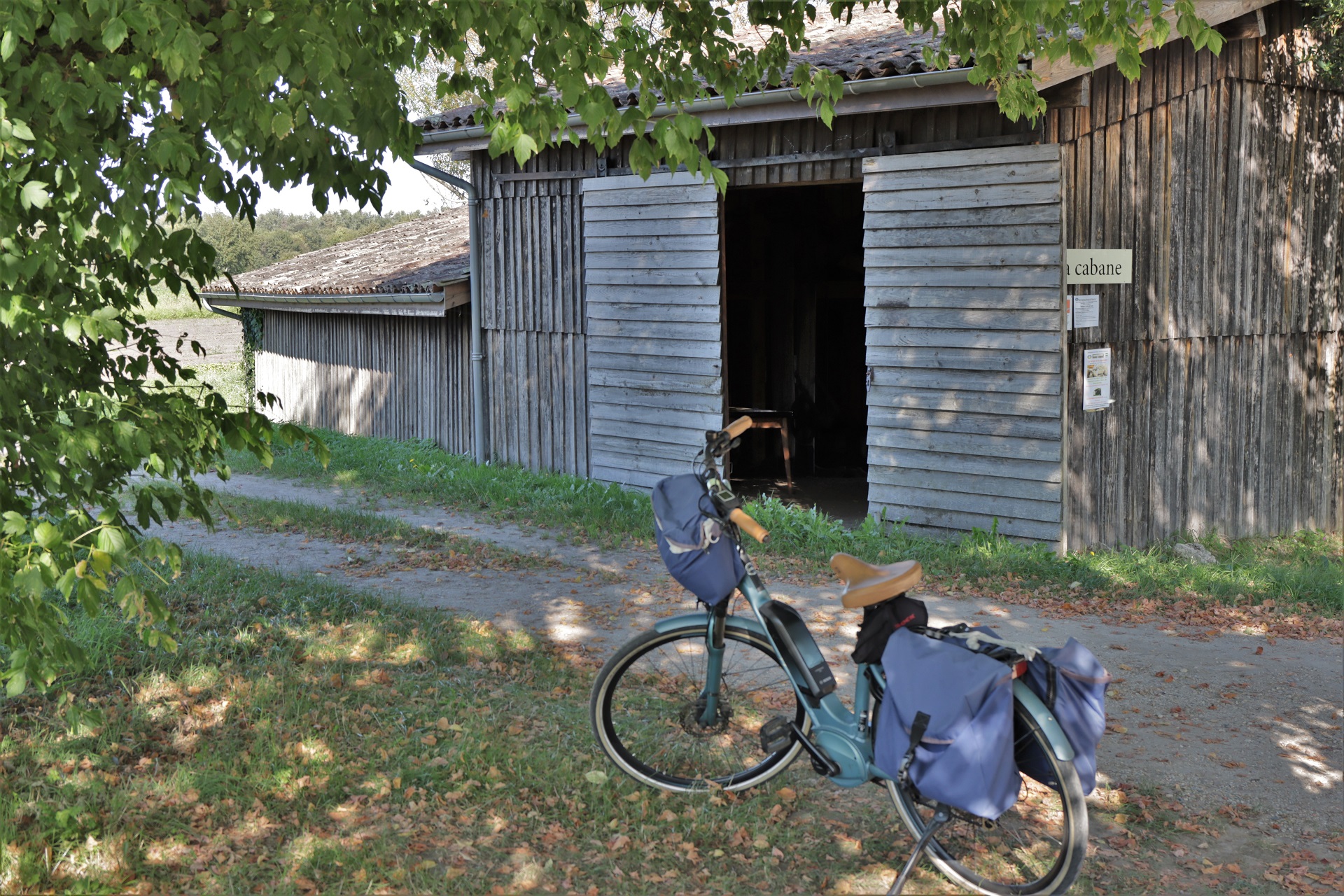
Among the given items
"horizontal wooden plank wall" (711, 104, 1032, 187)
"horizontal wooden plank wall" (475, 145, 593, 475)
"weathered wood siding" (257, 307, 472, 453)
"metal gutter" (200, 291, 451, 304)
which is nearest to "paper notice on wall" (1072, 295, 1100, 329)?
"horizontal wooden plank wall" (711, 104, 1032, 187)

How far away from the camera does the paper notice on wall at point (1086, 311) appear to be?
874cm

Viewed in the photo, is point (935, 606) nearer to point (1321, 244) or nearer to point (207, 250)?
point (207, 250)

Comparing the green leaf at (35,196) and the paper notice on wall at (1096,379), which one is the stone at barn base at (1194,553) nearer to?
the paper notice on wall at (1096,379)

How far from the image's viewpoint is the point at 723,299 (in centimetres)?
1080

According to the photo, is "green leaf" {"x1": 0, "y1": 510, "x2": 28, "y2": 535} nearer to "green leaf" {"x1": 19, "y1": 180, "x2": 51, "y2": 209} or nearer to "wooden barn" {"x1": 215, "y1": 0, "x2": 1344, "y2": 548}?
"green leaf" {"x1": 19, "y1": 180, "x2": 51, "y2": 209}

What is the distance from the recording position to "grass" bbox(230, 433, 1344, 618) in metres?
8.20

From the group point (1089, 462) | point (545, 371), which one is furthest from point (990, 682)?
point (545, 371)

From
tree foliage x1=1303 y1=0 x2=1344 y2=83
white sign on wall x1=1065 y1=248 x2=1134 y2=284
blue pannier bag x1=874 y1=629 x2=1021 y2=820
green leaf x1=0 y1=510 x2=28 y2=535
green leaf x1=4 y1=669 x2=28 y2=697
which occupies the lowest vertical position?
blue pannier bag x1=874 y1=629 x2=1021 y2=820

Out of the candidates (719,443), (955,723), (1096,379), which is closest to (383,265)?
(1096,379)

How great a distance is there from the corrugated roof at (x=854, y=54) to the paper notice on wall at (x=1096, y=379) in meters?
2.50

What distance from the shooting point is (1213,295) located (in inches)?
397

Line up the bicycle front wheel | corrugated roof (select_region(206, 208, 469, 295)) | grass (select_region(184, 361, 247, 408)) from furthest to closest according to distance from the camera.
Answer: grass (select_region(184, 361, 247, 408)) < corrugated roof (select_region(206, 208, 469, 295)) < the bicycle front wheel

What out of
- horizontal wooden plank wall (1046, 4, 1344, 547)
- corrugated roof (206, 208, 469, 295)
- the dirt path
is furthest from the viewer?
corrugated roof (206, 208, 469, 295)

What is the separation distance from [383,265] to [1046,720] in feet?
51.2
